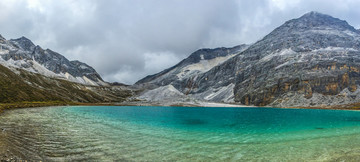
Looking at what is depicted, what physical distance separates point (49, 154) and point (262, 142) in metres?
21.4

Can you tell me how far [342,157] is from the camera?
56.3 feet

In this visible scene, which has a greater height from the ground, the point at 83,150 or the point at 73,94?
the point at 73,94

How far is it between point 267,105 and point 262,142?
16624 cm

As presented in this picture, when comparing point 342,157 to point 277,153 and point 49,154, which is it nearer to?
point 277,153

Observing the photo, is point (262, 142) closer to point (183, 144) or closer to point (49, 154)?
point (183, 144)

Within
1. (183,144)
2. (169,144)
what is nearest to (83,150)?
(169,144)

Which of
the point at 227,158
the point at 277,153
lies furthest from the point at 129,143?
the point at 277,153

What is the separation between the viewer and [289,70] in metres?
187

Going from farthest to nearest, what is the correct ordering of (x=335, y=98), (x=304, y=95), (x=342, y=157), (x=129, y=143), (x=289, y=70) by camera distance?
(x=289, y=70)
(x=304, y=95)
(x=335, y=98)
(x=129, y=143)
(x=342, y=157)

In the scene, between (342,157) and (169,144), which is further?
(169,144)

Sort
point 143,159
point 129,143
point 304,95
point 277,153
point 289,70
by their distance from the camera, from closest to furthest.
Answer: point 143,159 < point 277,153 < point 129,143 < point 304,95 < point 289,70

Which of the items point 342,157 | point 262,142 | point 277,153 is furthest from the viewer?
point 262,142

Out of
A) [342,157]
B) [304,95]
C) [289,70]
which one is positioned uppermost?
[289,70]

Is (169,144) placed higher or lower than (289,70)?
lower
